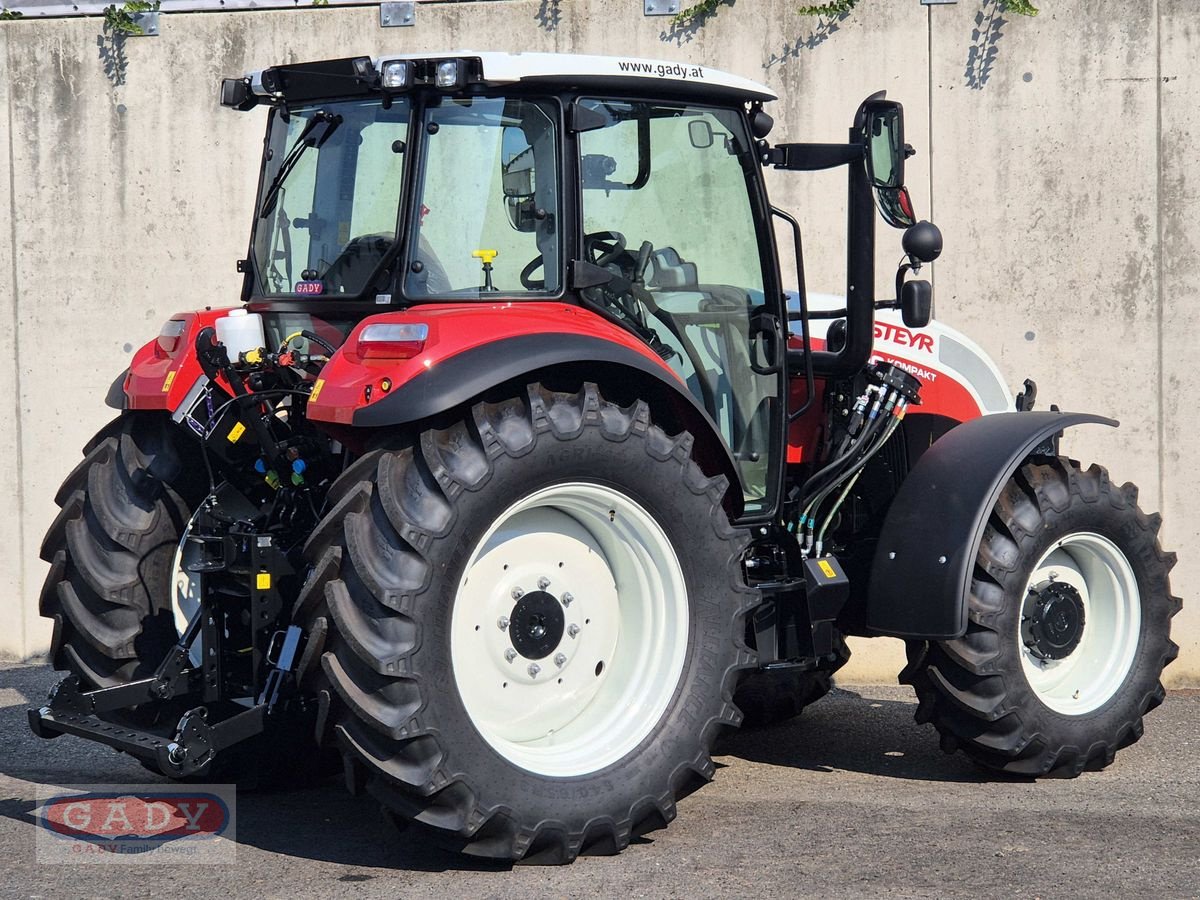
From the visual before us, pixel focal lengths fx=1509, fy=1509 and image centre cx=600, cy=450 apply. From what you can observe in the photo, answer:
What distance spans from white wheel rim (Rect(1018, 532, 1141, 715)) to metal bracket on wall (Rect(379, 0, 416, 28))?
396cm

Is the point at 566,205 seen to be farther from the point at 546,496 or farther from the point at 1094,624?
the point at 1094,624

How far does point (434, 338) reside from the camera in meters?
3.99

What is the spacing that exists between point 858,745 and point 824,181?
2.72 m

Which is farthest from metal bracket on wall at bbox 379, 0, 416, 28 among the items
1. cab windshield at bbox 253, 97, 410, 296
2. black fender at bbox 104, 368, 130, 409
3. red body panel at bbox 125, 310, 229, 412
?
black fender at bbox 104, 368, 130, 409

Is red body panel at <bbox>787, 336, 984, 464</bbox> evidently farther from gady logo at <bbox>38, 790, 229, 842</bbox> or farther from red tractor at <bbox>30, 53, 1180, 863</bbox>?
gady logo at <bbox>38, 790, 229, 842</bbox>

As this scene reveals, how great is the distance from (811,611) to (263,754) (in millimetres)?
1899

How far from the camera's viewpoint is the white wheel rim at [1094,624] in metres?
5.33

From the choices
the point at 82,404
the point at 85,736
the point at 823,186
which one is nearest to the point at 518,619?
the point at 85,736

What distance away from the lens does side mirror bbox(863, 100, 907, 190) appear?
470 centimetres

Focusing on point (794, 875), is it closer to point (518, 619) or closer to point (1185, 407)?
point (518, 619)

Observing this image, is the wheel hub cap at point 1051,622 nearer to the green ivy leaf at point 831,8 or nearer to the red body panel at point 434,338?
the red body panel at point 434,338

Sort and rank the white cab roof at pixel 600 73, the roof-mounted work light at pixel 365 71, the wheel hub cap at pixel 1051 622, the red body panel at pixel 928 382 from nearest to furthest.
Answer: the white cab roof at pixel 600 73, the roof-mounted work light at pixel 365 71, the wheel hub cap at pixel 1051 622, the red body panel at pixel 928 382

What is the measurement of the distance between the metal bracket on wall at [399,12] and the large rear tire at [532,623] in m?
3.64

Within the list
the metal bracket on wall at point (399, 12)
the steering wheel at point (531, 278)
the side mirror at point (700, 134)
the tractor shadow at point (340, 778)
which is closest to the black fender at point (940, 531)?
the tractor shadow at point (340, 778)
